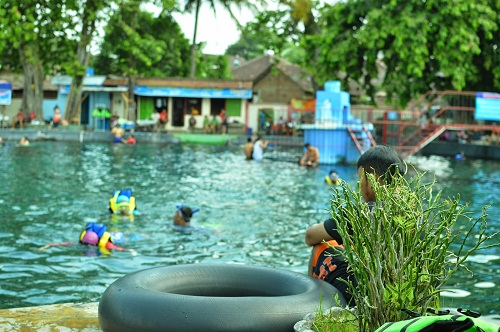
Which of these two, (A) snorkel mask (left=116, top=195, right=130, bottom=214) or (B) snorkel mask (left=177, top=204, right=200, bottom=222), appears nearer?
(B) snorkel mask (left=177, top=204, right=200, bottom=222)

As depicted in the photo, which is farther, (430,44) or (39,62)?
(39,62)

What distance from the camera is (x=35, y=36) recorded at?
37.4 metres

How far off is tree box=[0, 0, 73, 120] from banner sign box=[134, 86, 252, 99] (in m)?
5.94

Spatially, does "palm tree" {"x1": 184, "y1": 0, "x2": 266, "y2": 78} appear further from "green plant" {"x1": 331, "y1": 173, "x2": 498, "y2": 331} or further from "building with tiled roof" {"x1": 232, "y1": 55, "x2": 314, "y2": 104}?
"green plant" {"x1": 331, "y1": 173, "x2": 498, "y2": 331}

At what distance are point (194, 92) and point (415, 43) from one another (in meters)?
16.7

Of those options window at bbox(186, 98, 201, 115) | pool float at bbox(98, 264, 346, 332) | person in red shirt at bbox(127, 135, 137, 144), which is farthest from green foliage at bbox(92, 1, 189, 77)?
pool float at bbox(98, 264, 346, 332)

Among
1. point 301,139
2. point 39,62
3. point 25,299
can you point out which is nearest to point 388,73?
point 301,139

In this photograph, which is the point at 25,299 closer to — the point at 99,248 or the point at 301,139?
the point at 99,248

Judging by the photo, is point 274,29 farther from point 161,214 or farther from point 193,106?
point 161,214

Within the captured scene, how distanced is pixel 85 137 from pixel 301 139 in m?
11.4

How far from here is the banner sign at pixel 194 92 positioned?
149 feet

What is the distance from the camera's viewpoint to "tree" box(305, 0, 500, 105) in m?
33.3

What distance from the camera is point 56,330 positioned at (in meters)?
4.80

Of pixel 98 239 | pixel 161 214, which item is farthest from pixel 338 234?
pixel 161 214
